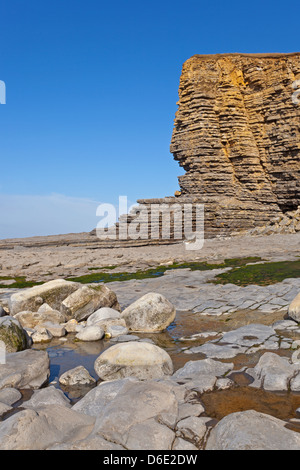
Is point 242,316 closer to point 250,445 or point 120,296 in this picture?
point 120,296

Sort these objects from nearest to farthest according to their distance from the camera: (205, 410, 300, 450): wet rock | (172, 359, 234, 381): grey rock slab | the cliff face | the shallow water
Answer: (205, 410, 300, 450): wet rock
the shallow water
(172, 359, 234, 381): grey rock slab
the cliff face

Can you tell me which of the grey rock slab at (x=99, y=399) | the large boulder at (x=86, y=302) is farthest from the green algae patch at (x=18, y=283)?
the grey rock slab at (x=99, y=399)

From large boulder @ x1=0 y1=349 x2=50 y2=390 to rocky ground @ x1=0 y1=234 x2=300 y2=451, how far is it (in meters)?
0.01

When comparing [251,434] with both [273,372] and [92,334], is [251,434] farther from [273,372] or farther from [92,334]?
[92,334]

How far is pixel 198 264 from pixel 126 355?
10762mm

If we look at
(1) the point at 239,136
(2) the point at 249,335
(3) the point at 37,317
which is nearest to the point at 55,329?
(3) the point at 37,317

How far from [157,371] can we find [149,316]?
250 centimetres


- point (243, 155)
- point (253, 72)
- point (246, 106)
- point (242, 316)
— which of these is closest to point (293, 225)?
point (243, 155)

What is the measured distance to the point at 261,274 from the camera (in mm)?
12203

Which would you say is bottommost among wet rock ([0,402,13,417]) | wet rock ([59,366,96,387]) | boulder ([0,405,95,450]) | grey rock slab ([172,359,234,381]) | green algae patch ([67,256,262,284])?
wet rock ([59,366,96,387])

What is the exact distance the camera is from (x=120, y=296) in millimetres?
10266

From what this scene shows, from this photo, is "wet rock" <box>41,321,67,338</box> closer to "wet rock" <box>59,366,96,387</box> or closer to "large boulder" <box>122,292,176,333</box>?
"large boulder" <box>122,292,176,333</box>

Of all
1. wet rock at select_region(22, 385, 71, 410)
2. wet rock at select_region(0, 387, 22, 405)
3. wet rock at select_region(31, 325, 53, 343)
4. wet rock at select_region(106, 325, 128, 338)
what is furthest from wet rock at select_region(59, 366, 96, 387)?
wet rock at select_region(31, 325, 53, 343)

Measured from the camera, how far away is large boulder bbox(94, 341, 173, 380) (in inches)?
197
